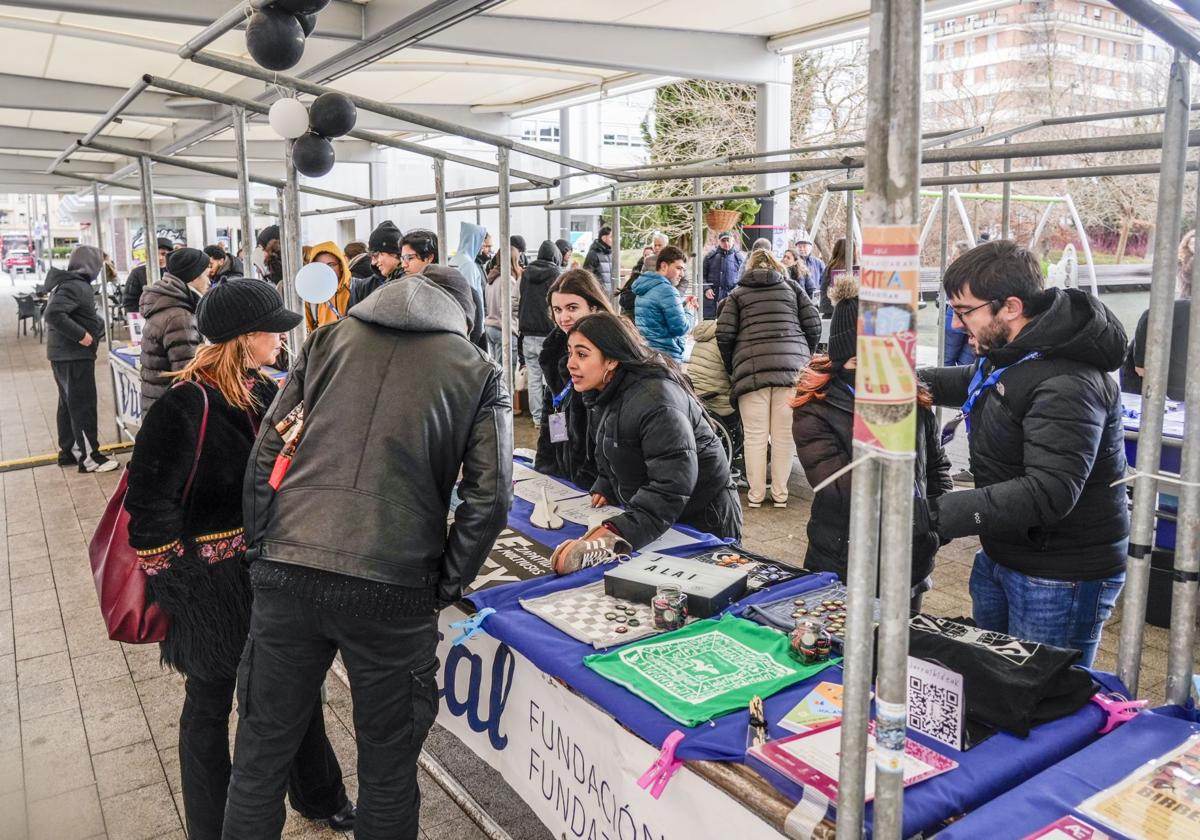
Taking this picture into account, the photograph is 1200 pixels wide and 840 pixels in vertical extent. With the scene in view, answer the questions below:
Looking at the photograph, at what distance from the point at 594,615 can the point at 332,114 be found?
1905mm

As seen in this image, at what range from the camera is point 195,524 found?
219cm

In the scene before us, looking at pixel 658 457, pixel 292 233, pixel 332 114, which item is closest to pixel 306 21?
pixel 332 114

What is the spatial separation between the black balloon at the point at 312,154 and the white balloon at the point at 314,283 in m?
0.37

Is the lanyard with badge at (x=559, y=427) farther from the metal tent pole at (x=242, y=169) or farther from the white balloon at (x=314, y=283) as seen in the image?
the metal tent pole at (x=242, y=169)

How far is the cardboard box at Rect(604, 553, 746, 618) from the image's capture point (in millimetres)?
2105

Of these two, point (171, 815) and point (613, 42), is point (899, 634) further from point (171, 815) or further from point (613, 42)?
point (613, 42)

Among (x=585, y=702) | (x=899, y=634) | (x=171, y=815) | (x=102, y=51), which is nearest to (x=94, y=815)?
(x=171, y=815)

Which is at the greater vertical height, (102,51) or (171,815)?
(102,51)

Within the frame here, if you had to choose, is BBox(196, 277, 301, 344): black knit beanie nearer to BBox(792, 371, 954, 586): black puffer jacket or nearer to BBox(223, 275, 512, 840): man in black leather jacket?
BBox(223, 275, 512, 840): man in black leather jacket

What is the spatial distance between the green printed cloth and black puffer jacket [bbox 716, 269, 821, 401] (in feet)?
11.8

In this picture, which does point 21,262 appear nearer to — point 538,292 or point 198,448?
point 538,292

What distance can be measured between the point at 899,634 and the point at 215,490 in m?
1.71

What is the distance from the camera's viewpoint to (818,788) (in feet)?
4.50

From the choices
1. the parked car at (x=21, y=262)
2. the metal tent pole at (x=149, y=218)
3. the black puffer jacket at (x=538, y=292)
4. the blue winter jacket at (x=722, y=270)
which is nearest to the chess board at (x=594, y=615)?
the metal tent pole at (x=149, y=218)
